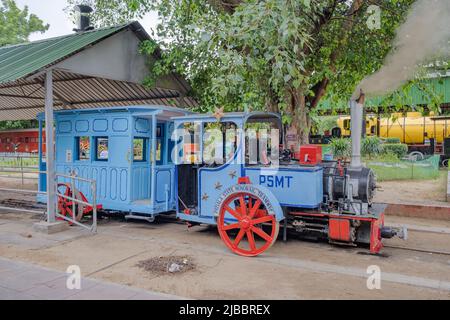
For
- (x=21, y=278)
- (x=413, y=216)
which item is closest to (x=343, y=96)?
(x=413, y=216)

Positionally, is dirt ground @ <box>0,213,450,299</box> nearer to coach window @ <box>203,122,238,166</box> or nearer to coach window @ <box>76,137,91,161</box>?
coach window @ <box>203,122,238,166</box>

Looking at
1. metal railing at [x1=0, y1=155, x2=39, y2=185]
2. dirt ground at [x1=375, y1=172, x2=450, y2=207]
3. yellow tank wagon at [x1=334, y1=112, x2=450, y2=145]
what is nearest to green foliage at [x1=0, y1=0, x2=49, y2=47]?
metal railing at [x1=0, y1=155, x2=39, y2=185]

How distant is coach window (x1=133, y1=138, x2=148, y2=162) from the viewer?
879 centimetres

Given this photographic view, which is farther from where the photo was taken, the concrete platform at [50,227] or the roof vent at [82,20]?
the roof vent at [82,20]

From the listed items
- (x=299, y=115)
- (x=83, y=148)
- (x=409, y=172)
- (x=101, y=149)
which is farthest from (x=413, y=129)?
(x=83, y=148)

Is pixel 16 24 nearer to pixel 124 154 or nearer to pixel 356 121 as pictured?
pixel 124 154

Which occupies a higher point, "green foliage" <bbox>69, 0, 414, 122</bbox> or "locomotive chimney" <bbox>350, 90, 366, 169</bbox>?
"green foliage" <bbox>69, 0, 414, 122</bbox>

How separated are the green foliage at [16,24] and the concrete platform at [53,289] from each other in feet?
96.0

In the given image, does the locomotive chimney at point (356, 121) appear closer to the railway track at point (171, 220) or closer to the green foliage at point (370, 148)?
the railway track at point (171, 220)

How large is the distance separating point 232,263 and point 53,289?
8.08 ft

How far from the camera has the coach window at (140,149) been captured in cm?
879

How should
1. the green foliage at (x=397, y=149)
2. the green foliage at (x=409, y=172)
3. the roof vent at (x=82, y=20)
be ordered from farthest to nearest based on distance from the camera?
1. the green foliage at (x=397, y=149)
2. the green foliage at (x=409, y=172)
3. the roof vent at (x=82, y=20)

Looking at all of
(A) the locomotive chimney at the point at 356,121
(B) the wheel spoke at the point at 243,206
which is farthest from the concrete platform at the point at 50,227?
(A) the locomotive chimney at the point at 356,121

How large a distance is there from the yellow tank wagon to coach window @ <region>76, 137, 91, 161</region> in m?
18.1
